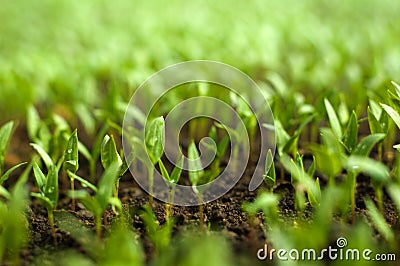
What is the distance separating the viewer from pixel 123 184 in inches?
88.2

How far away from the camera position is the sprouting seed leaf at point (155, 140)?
184 centimetres

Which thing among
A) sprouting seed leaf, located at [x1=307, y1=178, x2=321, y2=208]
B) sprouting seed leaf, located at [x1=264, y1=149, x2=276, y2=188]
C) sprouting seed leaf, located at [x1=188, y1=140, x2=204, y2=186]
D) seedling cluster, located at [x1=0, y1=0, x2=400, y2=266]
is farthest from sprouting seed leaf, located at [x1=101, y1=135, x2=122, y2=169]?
sprouting seed leaf, located at [x1=307, y1=178, x2=321, y2=208]

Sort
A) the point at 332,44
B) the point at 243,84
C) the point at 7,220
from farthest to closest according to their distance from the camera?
1. the point at 332,44
2. the point at 243,84
3. the point at 7,220

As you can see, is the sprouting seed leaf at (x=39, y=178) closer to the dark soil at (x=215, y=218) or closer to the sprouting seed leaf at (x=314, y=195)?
the dark soil at (x=215, y=218)

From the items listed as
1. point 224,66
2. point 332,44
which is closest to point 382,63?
point 332,44

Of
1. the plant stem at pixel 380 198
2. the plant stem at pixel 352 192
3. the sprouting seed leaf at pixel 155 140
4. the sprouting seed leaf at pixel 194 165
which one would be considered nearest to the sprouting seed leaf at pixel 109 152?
the sprouting seed leaf at pixel 155 140

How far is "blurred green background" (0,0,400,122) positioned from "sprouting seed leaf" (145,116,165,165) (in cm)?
68

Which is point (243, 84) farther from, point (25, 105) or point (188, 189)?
point (25, 105)

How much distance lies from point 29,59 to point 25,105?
82 centimetres

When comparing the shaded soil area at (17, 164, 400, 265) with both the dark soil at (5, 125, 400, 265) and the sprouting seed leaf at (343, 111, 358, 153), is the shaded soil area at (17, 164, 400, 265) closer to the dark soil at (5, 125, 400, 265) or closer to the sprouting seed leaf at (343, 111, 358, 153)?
the dark soil at (5, 125, 400, 265)

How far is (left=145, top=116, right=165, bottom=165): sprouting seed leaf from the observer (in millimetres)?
1839

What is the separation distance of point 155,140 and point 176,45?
5.89 feet

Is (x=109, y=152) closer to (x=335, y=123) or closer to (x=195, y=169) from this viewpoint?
(x=195, y=169)

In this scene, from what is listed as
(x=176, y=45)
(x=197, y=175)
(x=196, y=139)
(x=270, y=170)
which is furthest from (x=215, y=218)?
(x=176, y=45)
